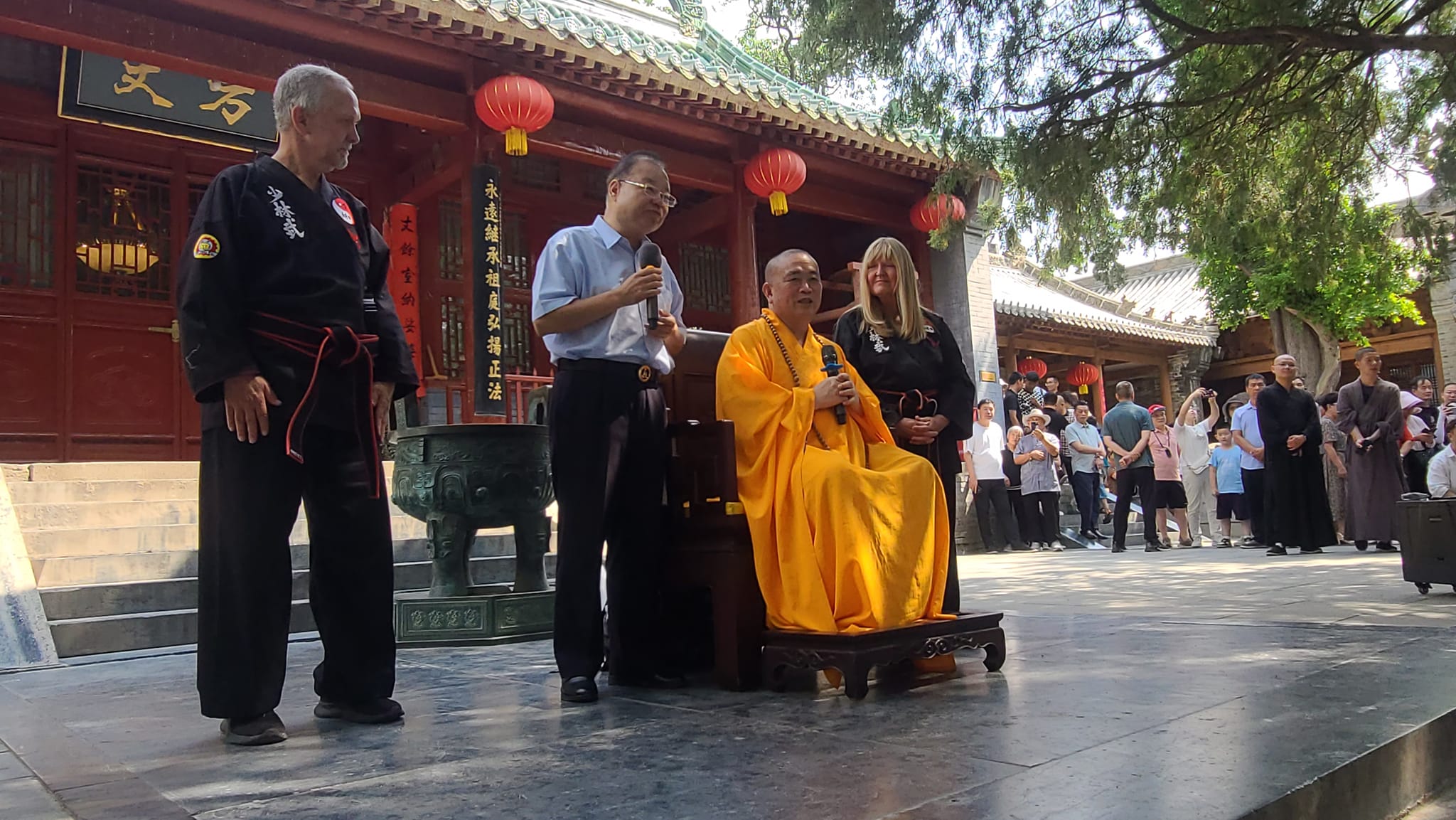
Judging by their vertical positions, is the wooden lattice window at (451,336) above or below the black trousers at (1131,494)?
above

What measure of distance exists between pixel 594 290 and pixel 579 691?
1115 millimetres

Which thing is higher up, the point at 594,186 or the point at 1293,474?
the point at 594,186

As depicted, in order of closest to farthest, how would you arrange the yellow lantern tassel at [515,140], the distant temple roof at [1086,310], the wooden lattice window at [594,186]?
the yellow lantern tassel at [515,140] < the wooden lattice window at [594,186] < the distant temple roof at [1086,310]

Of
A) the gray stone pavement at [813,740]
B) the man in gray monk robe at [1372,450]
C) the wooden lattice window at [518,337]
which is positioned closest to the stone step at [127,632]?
the gray stone pavement at [813,740]

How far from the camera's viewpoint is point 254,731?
7.71ft

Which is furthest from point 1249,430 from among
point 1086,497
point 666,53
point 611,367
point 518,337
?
point 611,367

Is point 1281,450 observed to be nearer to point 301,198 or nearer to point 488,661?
point 488,661

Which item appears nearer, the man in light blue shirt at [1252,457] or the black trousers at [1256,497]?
the man in light blue shirt at [1252,457]

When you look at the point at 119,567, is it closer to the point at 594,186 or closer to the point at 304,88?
the point at 304,88

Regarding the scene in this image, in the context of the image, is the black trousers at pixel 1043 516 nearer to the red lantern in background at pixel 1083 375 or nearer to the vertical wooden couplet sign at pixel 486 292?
the vertical wooden couplet sign at pixel 486 292

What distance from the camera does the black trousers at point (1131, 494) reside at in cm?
939

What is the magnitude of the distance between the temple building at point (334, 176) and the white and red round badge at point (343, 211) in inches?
176

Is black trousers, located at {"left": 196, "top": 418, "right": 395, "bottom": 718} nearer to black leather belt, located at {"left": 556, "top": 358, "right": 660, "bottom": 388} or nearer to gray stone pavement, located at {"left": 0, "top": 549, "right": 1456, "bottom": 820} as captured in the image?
gray stone pavement, located at {"left": 0, "top": 549, "right": 1456, "bottom": 820}

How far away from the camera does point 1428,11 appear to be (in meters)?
4.63
